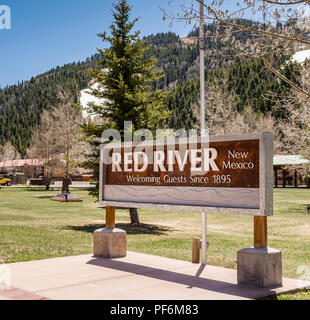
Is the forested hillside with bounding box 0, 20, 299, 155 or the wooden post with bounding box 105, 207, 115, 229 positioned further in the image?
the forested hillside with bounding box 0, 20, 299, 155

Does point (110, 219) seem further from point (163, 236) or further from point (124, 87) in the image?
point (124, 87)

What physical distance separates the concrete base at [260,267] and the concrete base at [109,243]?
3102mm

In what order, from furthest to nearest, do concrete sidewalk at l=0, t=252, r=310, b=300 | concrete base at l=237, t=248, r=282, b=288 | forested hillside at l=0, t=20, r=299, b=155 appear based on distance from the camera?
forested hillside at l=0, t=20, r=299, b=155
concrete base at l=237, t=248, r=282, b=288
concrete sidewalk at l=0, t=252, r=310, b=300

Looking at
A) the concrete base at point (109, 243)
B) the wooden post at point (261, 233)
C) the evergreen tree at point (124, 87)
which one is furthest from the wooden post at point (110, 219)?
the evergreen tree at point (124, 87)

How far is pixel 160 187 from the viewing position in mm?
8492

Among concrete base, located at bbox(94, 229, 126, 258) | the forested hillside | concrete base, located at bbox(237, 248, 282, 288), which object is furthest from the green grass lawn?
the forested hillside

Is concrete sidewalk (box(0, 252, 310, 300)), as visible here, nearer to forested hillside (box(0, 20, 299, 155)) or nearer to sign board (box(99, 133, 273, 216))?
sign board (box(99, 133, 273, 216))

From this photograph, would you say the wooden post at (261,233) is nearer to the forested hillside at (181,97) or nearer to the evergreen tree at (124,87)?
the evergreen tree at (124,87)

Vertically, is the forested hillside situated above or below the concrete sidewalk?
above

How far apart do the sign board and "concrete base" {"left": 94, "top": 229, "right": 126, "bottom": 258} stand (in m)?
0.62

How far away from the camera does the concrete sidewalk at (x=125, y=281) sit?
20.5 ft

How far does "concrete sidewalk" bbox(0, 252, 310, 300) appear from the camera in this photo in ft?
20.5
